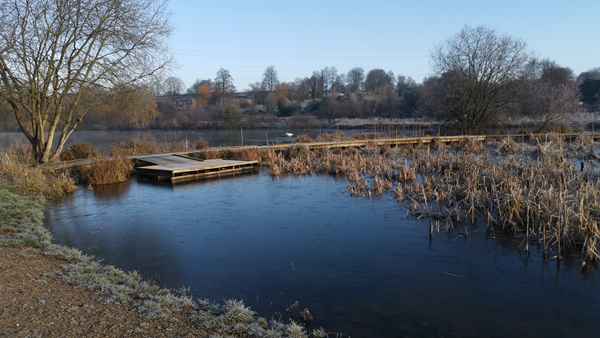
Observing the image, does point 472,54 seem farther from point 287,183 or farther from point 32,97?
point 32,97

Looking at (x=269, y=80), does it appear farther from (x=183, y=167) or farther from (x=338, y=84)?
(x=183, y=167)

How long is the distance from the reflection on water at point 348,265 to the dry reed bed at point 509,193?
1.56 ft

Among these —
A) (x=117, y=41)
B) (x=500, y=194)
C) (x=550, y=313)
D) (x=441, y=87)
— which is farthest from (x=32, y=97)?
(x=441, y=87)

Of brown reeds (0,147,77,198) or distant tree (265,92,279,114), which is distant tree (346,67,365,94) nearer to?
distant tree (265,92,279,114)

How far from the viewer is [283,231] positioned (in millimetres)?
7777


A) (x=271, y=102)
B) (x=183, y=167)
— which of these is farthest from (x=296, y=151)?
(x=271, y=102)

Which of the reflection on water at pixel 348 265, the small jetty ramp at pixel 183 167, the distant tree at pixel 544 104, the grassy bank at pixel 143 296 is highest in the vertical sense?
the distant tree at pixel 544 104

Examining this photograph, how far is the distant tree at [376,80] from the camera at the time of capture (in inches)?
3556

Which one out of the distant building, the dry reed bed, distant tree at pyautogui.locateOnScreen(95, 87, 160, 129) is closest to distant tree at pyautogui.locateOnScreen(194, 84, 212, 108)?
the distant building

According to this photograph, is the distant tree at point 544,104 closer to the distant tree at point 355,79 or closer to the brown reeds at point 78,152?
the brown reeds at point 78,152

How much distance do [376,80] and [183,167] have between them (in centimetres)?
8135

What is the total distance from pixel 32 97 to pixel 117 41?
3.26 meters

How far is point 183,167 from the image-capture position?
14.7m

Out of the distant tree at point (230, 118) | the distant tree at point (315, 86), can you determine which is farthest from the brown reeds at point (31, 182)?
the distant tree at point (315, 86)
